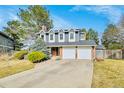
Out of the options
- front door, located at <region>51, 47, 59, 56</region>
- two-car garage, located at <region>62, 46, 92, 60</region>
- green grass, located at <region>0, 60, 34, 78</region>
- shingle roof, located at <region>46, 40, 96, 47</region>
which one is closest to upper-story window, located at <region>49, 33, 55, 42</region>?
shingle roof, located at <region>46, 40, 96, 47</region>

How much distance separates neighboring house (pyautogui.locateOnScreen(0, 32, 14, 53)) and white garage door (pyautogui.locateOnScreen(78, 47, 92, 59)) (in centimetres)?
1427

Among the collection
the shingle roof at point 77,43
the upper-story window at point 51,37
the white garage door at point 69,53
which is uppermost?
the upper-story window at point 51,37

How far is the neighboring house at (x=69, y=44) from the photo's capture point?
96.5 ft

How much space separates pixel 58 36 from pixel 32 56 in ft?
33.6

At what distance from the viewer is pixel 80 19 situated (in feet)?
128

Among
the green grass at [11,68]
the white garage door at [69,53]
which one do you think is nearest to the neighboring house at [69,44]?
the white garage door at [69,53]

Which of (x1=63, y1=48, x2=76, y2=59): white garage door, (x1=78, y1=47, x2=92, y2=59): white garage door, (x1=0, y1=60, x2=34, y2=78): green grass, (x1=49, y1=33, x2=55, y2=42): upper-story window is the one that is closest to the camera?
(x1=0, y1=60, x2=34, y2=78): green grass

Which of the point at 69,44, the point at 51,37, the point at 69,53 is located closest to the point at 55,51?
the point at 69,53

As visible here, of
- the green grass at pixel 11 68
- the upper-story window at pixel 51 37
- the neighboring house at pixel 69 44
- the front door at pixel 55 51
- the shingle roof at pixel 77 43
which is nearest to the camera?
the green grass at pixel 11 68

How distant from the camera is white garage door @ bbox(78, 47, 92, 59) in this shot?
96.1ft

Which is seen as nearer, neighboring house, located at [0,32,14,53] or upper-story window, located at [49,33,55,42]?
upper-story window, located at [49,33,55,42]

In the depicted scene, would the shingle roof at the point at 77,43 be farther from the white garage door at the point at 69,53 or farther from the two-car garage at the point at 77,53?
the white garage door at the point at 69,53

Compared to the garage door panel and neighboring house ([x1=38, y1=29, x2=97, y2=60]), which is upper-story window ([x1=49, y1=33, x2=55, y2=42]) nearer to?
neighboring house ([x1=38, y1=29, x2=97, y2=60])
